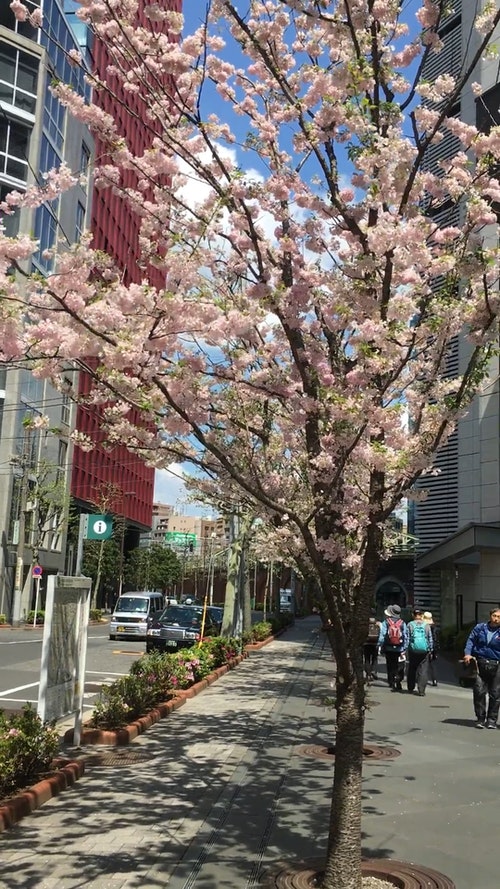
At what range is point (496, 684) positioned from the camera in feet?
37.6

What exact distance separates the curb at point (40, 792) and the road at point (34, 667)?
4391 mm

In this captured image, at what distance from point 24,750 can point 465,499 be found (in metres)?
21.5

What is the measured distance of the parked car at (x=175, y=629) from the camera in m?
21.5

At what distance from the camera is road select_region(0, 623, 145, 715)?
13718 millimetres

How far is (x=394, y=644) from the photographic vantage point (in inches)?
632

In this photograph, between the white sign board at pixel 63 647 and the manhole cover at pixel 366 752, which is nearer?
the white sign board at pixel 63 647

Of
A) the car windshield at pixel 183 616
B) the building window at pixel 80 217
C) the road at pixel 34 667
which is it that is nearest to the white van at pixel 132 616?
the road at pixel 34 667

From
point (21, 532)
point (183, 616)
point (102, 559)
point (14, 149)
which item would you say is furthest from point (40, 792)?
point (102, 559)

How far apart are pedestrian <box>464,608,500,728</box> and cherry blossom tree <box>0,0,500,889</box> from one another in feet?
18.7

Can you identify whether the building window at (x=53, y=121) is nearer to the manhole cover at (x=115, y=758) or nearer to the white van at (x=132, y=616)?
the white van at (x=132, y=616)


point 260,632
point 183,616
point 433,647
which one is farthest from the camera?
point 260,632

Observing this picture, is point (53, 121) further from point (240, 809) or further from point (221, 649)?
point (240, 809)

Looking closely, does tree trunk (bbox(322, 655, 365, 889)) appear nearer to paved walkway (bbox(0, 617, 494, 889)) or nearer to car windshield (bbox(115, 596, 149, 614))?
paved walkway (bbox(0, 617, 494, 889))

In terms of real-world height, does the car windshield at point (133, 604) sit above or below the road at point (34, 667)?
above
